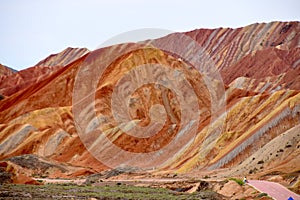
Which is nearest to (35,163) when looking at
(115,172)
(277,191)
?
(115,172)

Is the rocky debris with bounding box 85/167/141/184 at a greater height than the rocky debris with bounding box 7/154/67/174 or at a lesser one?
greater

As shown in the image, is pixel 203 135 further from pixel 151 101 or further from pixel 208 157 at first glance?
pixel 151 101

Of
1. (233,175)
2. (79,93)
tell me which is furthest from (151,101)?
(233,175)

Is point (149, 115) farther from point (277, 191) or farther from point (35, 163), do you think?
point (277, 191)

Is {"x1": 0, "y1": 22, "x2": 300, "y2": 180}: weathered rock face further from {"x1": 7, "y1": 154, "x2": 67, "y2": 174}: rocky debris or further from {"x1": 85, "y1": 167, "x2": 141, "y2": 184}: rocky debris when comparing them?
{"x1": 85, "y1": 167, "x2": 141, "y2": 184}: rocky debris

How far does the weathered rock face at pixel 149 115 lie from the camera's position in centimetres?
5528

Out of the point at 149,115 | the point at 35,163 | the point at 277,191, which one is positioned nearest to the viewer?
the point at 277,191

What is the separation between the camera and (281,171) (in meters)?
37.5

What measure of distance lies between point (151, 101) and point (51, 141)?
824 inches

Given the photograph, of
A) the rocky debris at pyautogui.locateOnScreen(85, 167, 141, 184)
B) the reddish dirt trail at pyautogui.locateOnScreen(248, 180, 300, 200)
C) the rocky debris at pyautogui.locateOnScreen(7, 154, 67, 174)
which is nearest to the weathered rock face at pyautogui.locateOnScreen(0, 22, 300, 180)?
the rocky debris at pyautogui.locateOnScreen(7, 154, 67, 174)

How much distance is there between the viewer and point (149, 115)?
291ft

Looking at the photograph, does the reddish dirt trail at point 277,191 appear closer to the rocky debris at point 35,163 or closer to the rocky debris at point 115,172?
the rocky debris at point 115,172

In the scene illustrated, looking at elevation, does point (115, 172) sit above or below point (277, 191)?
below

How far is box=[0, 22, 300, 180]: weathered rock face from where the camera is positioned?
55281mm
